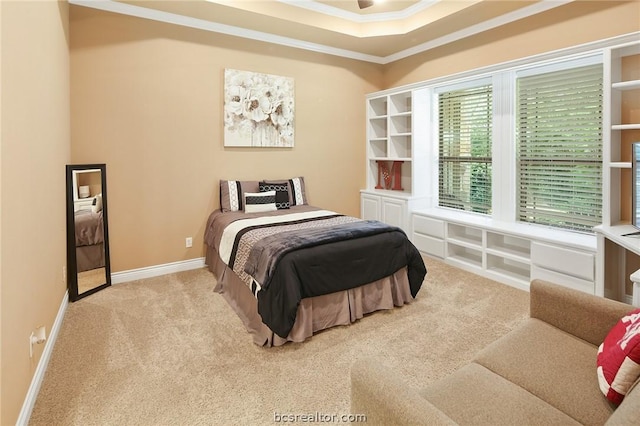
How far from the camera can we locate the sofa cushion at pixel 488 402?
1278 millimetres

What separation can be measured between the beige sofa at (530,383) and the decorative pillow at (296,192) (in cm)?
328

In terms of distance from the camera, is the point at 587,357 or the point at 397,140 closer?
the point at 587,357

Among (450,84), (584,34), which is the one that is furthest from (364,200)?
(584,34)

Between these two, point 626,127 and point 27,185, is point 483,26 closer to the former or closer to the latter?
point 626,127

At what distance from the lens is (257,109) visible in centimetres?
466

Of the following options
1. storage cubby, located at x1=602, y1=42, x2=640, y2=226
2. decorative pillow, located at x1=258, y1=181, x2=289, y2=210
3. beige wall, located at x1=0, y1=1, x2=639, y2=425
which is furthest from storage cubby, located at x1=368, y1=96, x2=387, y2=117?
storage cubby, located at x1=602, y1=42, x2=640, y2=226

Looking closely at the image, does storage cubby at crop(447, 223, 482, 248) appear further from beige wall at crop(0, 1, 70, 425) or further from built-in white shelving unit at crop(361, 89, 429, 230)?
beige wall at crop(0, 1, 70, 425)

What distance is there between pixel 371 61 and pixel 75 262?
15.4 feet

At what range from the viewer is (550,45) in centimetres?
373

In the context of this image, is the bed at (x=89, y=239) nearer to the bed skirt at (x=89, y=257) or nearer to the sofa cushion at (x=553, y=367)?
the bed skirt at (x=89, y=257)

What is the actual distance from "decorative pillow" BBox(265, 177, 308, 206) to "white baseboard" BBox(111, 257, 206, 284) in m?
1.35

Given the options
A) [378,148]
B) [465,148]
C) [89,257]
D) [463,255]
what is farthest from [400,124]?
[89,257]

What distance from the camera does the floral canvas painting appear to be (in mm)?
4480

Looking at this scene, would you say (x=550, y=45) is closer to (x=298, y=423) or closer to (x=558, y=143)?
(x=558, y=143)
